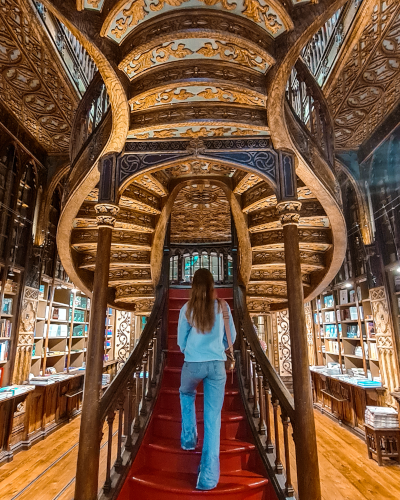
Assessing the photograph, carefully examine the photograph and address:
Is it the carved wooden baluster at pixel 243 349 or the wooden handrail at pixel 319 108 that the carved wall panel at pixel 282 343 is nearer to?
the carved wooden baluster at pixel 243 349

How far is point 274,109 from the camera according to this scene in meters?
2.53

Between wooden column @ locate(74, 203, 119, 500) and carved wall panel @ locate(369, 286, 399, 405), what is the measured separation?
3.94 m

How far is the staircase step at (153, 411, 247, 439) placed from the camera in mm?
2576

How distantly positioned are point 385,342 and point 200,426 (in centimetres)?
322

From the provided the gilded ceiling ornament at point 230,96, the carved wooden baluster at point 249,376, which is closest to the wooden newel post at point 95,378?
the gilded ceiling ornament at point 230,96

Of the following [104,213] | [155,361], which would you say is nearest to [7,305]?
[155,361]

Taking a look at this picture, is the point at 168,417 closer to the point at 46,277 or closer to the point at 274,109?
the point at 274,109

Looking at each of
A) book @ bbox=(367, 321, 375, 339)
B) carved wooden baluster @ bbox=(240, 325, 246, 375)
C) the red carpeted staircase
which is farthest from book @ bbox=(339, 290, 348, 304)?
the red carpeted staircase

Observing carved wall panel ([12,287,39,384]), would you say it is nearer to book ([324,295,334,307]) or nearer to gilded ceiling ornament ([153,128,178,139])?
gilded ceiling ornament ([153,128,178,139])

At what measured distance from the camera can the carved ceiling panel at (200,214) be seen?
505 cm

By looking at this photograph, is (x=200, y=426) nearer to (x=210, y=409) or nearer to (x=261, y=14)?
(x=210, y=409)

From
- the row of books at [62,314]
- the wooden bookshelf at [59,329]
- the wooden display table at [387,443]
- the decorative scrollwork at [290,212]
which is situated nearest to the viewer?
the decorative scrollwork at [290,212]

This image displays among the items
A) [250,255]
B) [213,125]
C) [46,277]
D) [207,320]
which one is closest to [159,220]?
[250,255]

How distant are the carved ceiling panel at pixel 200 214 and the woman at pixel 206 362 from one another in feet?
7.94
